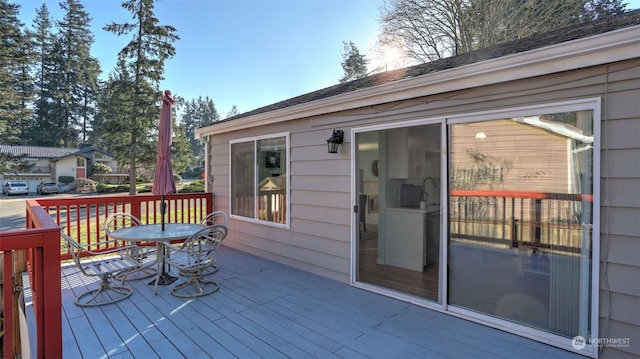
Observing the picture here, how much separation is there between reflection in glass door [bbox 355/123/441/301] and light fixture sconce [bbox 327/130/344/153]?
467mm

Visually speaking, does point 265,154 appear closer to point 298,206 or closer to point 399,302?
point 298,206

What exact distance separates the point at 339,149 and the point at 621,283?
2.79 meters

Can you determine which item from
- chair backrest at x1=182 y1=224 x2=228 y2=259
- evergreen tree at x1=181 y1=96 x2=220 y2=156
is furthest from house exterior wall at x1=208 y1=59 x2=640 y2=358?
evergreen tree at x1=181 y1=96 x2=220 y2=156

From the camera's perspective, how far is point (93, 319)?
2873mm

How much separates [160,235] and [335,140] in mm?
2321

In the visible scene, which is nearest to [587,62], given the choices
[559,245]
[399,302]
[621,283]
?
[559,245]

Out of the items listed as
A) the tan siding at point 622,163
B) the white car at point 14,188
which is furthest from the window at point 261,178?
the white car at point 14,188

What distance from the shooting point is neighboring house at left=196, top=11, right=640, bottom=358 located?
2.18 metres

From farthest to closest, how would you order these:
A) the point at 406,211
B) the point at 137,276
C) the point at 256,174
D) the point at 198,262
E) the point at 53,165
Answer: the point at 53,165, the point at 256,174, the point at 406,211, the point at 137,276, the point at 198,262

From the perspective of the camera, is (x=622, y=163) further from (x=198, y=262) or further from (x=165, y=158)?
(x=165, y=158)

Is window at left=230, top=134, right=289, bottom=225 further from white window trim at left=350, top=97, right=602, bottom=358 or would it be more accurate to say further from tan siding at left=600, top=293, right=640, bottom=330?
tan siding at left=600, top=293, right=640, bottom=330

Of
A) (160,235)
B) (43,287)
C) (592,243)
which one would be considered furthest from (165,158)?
(592,243)

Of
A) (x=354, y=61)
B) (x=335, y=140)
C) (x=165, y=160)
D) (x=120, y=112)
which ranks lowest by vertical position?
(x=165, y=160)

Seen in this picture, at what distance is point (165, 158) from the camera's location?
13.1ft
